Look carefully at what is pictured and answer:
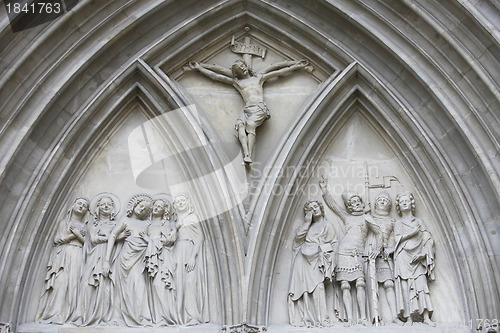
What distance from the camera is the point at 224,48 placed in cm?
1004

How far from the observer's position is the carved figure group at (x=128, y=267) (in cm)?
842

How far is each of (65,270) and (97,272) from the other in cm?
35

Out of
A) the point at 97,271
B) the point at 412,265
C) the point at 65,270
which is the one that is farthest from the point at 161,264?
the point at 412,265

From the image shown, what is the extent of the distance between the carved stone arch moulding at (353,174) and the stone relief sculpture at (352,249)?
0.61 feet

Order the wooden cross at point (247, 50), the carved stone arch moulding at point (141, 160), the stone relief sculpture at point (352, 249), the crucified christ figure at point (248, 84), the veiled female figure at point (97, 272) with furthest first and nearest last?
the wooden cross at point (247, 50), the crucified christ figure at point (248, 84), the carved stone arch moulding at point (141, 160), the stone relief sculpture at point (352, 249), the veiled female figure at point (97, 272)

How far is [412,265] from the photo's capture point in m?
8.57

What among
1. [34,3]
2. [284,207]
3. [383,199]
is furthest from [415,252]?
[34,3]

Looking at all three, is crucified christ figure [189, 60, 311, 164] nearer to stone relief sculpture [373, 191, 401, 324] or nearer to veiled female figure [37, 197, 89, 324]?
stone relief sculpture [373, 191, 401, 324]

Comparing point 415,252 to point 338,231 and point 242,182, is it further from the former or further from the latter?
point 242,182

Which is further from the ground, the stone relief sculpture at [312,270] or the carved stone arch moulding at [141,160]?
the carved stone arch moulding at [141,160]

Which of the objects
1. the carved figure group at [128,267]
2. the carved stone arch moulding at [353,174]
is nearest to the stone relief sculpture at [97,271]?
the carved figure group at [128,267]

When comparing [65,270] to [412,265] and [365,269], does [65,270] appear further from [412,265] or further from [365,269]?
[412,265]

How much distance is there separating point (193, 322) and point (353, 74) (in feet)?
11.6

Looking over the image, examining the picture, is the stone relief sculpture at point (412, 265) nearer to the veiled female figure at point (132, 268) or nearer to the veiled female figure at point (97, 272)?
the veiled female figure at point (132, 268)
